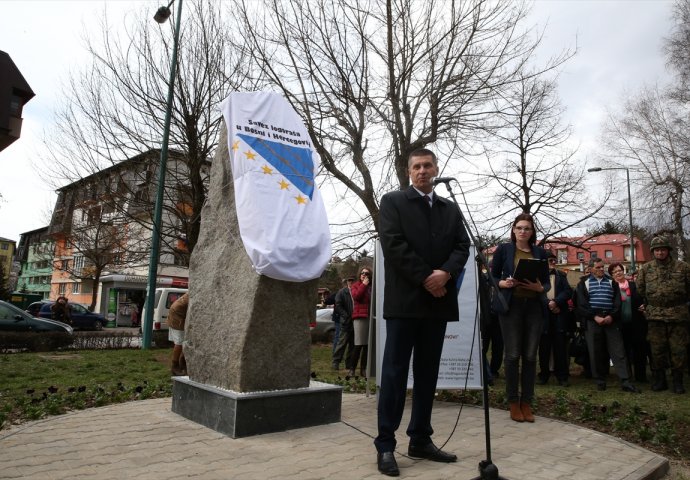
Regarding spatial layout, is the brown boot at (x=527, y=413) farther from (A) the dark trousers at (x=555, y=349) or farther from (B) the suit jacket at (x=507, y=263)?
(A) the dark trousers at (x=555, y=349)

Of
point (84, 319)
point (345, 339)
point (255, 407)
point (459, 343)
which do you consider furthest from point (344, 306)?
point (84, 319)

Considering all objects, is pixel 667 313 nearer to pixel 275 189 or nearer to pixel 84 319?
pixel 275 189

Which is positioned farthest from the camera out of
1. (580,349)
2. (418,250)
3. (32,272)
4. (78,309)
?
(32,272)

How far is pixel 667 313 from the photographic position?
6684mm

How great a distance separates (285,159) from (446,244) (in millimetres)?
2019

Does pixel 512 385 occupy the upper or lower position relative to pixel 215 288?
lower

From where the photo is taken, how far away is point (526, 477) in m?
3.19

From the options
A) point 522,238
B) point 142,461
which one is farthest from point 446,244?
point 142,461

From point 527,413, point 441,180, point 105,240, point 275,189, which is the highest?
point 105,240

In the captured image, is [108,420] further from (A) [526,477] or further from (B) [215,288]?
(A) [526,477]

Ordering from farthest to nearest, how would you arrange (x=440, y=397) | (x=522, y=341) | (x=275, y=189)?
(x=440, y=397) → (x=522, y=341) → (x=275, y=189)

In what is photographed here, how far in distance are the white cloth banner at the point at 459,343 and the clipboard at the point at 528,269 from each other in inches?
34.4

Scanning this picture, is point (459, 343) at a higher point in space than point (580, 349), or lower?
higher

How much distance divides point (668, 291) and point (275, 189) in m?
5.59
